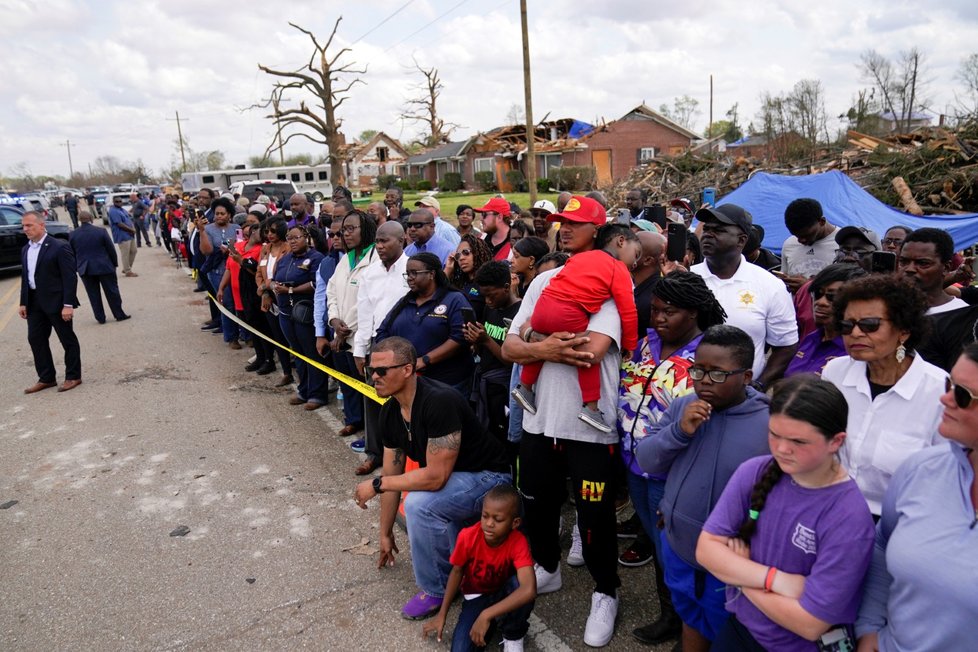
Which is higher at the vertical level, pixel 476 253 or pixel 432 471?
pixel 476 253

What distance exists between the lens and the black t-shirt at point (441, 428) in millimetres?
3418

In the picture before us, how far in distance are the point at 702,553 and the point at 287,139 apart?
33591mm

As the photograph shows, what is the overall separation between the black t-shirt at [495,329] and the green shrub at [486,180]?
41407 mm

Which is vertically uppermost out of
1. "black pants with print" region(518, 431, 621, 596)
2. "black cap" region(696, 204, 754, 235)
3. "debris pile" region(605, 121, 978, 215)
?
"debris pile" region(605, 121, 978, 215)

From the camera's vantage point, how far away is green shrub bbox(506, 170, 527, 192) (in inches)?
1622

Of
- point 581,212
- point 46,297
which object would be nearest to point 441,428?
point 581,212

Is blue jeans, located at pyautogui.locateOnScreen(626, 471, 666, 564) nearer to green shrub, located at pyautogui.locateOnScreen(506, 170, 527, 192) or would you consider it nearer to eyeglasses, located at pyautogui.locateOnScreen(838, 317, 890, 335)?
eyeglasses, located at pyautogui.locateOnScreen(838, 317, 890, 335)

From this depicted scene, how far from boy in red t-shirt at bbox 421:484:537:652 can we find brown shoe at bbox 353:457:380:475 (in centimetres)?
208

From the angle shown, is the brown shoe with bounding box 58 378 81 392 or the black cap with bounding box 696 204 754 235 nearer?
the black cap with bounding box 696 204 754 235

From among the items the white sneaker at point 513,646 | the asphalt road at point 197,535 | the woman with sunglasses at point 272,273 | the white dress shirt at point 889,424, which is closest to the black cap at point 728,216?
the white dress shirt at point 889,424

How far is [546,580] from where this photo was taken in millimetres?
3568

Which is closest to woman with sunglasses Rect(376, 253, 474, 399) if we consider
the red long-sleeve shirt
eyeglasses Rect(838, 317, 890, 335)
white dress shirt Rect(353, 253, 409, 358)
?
white dress shirt Rect(353, 253, 409, 358)

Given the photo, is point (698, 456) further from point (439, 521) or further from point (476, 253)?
point (476, 253)

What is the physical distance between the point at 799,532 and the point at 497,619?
176cm
